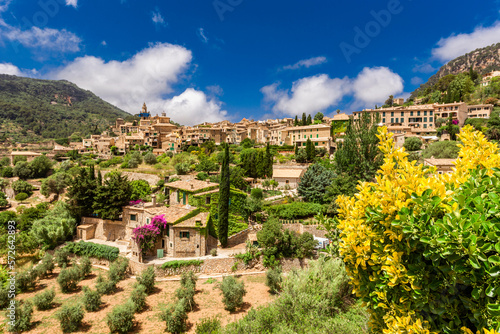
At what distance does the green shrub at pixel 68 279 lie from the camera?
18.6m

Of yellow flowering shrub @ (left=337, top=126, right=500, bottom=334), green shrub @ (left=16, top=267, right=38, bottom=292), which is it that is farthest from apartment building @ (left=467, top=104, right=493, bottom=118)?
green shrub @ (left=16, top=267, right=38, bottom=292)

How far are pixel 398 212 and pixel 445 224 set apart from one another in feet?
1.56

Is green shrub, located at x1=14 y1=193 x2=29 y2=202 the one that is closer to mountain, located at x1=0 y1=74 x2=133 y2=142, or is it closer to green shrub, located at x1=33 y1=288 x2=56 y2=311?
green shrub, located at x1=33 y1=288 x2=56 y2=311

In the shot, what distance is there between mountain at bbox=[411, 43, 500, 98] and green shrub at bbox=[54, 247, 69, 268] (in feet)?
530

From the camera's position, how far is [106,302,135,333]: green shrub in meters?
14.0

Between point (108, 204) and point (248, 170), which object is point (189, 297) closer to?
point (108, 204)

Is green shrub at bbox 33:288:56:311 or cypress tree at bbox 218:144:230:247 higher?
cypress tree at bbox 218:144:230:247

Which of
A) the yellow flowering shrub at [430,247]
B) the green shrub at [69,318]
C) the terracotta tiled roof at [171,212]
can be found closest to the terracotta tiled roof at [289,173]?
the terracotta tiled roof at [171,212]

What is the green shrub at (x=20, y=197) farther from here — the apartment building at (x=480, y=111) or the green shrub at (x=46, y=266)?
A: the apartment building at (x=480, y=111)

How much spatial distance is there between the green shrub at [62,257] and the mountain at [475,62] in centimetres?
16158

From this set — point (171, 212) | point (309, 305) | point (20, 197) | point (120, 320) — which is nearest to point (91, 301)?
point (120, 320)

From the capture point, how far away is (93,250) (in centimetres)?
2303

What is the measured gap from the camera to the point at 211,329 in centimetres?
1298

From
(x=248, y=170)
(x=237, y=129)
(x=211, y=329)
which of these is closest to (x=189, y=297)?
(x=211, y=329)
